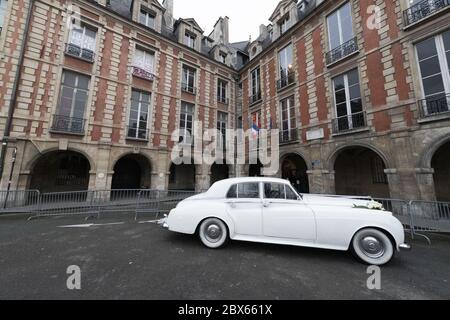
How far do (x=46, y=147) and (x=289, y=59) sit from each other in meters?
14.4

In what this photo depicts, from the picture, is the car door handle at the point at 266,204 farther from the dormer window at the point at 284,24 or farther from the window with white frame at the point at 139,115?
the dormer window at the point at 284,24

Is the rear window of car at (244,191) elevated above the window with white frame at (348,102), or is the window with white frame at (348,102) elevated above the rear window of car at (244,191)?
the window with white frame at (348,102)

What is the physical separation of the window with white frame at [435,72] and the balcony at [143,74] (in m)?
13.4

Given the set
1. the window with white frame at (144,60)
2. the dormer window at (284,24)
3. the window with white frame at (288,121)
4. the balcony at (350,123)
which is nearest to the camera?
the balcony at (350,123)

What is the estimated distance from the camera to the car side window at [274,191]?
3.98 metres

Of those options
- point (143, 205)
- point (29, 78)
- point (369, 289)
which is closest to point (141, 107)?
point (29, 78)

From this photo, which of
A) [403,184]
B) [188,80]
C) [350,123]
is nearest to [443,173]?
[403,184]

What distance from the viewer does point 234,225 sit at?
399cm

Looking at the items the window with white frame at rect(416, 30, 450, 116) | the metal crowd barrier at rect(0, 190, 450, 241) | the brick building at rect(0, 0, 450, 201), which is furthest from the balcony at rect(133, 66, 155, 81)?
the window with white frame at rect(416, 30, 450, 116)

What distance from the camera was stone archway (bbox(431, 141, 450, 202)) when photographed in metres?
7.91

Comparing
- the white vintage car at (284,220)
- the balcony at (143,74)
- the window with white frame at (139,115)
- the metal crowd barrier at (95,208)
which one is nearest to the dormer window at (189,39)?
the balcony at (143,74)

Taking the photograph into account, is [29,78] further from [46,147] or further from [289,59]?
[289,59]

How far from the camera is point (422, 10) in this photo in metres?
7.08

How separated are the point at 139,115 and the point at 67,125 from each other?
363 centimetres
